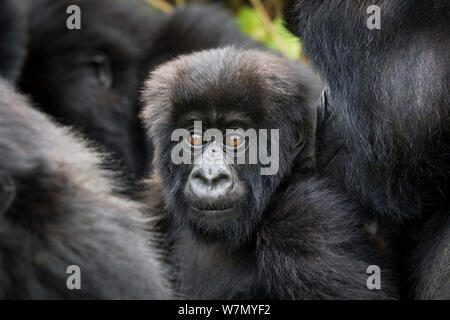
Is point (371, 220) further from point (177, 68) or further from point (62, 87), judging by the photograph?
point (62, 87)

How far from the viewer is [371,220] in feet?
9.58

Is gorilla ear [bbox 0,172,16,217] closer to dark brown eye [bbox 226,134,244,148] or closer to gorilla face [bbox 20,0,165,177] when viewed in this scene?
dark brown eye [bbox 226,134,244,148]

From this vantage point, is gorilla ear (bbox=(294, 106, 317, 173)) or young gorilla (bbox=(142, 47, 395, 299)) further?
gorilla ear (bbox=(294, 106, 317, 173))

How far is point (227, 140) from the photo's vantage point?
9.82ft

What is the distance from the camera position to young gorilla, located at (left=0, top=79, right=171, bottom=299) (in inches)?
79.4

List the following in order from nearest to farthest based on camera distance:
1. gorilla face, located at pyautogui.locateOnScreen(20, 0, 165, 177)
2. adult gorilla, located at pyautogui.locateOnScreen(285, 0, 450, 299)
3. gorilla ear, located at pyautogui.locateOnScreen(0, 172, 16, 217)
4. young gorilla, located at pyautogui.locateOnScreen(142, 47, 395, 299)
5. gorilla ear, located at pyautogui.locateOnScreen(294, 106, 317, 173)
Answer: gorilla ear, located at pyautogui.locateOnScreen(0, 172, 16, 217), adult gorilla, located at pyautogui.locateOnScreen(285, 0, 450, 299), young gorilla, located at pyautogui.locateOnScreen(142, 47, 395, 299), gorilla ear, located at pyautogui.locateOnScreen(294, 106, 317, 173), gorilla face, located at pyautogui.locateOnScreen(20, 0, 165, 177)

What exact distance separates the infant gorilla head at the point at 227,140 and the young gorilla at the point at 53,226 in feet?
1.91

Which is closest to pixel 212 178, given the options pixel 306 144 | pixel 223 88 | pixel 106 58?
pixel 223 88

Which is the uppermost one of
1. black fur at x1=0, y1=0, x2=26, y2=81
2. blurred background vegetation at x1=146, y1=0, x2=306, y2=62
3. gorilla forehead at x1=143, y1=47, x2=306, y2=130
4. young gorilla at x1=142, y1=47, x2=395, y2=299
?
blurred background vegetation at x1=146, y1=0, x2=306, y2=62

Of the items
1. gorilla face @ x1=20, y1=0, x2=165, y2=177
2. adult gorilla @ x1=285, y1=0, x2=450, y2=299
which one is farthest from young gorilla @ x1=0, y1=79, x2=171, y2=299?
gorilla face @ x1=20, y1=0, x2=165, y2=177

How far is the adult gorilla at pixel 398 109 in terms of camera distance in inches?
102

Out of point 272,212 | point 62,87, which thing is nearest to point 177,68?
point 272,212
